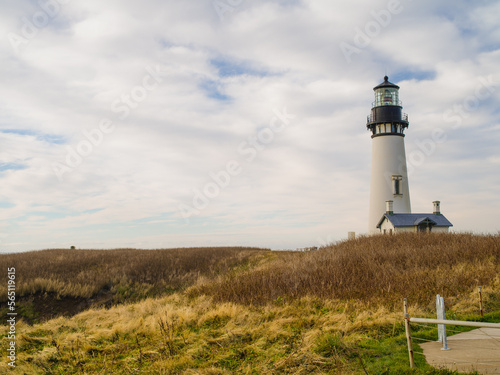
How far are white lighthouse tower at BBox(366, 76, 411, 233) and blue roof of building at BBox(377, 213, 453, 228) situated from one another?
835 mm

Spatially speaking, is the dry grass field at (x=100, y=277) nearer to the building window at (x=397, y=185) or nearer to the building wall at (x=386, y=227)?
the building wall at (x=386, y=227)

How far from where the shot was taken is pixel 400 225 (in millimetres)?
25625

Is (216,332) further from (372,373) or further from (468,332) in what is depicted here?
(468,332)

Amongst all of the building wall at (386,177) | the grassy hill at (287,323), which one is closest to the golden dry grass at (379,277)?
the grassy hill at (287,323)

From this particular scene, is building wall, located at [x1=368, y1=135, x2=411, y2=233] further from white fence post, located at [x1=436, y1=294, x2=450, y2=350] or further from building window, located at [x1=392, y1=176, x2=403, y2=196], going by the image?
white fence post, located at [x1=436, y1=294, x2=450, y2=350]

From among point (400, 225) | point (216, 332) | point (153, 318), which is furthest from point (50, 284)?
point (400, 225)

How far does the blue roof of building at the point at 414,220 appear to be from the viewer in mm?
25891

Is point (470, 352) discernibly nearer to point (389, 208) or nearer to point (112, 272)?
point (112, 272)

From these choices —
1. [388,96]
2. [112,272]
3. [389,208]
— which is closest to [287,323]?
[112,272]

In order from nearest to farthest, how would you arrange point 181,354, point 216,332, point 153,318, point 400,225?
point 181,354 < point 216,332 < point 153,318 < point 400,225

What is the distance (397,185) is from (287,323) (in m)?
22.3

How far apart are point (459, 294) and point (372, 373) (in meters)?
5.44

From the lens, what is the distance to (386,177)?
2772 centimetres

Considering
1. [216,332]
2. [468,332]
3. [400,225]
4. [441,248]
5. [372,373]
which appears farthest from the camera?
[400,225]
